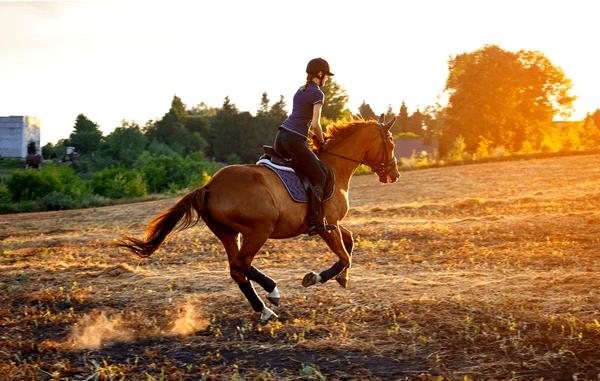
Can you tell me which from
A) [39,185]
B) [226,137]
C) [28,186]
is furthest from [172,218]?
[226,137]

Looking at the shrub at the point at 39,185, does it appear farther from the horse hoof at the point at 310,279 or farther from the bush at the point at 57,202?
the horse hoof at the point at 310,279

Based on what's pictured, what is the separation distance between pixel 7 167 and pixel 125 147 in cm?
1154

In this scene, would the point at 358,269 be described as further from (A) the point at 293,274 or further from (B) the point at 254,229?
(B) the point at 254,229

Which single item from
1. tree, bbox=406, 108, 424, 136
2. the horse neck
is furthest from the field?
tree, bbox=406, 108, 424, 136

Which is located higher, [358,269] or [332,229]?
[332,229]

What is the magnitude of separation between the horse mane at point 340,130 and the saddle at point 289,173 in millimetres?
719

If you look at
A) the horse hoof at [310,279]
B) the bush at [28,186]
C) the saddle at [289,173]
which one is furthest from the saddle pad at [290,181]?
the bush at [28,186]

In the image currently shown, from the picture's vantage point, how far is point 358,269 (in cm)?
1162

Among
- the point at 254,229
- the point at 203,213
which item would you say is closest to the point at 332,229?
the point at 254,229

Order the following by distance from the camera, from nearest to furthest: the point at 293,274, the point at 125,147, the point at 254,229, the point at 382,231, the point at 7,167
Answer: the point at 254,229 < the point at 293,274 < the point at 382,231 < the point at 7,167 < the point at 125,147

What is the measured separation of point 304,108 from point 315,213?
58.0 inches

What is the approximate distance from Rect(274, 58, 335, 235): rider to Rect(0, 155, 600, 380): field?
1.33 meters

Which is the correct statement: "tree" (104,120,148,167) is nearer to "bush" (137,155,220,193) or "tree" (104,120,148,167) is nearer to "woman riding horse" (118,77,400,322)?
"bush" (137,155,220,193)

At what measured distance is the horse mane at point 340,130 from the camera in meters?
9.70
